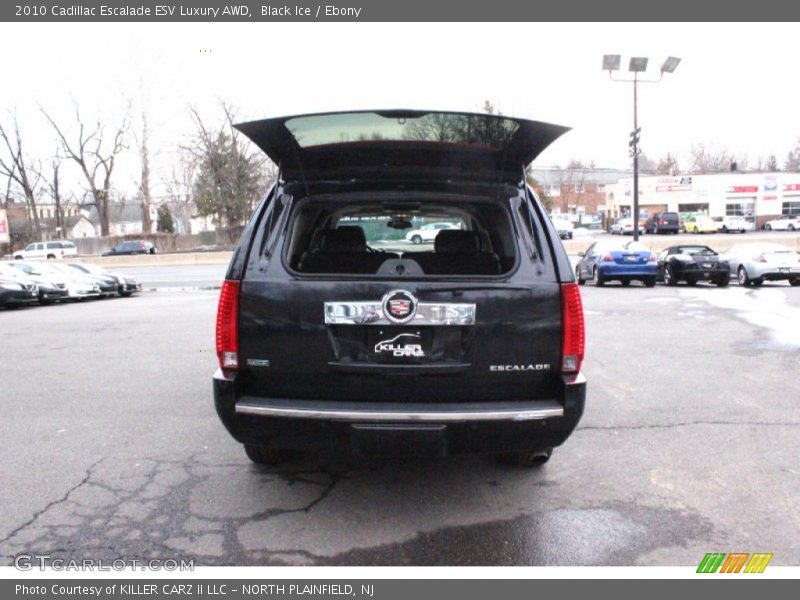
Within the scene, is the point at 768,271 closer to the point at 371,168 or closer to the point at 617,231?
the point at 371,168

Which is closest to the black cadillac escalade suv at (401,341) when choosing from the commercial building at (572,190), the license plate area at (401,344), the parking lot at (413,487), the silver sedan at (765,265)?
the license plate area at (401,344)

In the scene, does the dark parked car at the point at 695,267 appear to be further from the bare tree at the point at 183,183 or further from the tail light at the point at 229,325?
the bare tree at the point at 183,183

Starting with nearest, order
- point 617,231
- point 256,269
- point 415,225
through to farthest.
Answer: point 256,269 → point 415,225 → point 617,231

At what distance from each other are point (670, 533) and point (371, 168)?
265 cm

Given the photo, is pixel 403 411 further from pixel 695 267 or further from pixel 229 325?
pixel 695 267

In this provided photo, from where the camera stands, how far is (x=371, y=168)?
3.84m

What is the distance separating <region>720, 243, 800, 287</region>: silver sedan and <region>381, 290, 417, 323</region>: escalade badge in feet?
61.3

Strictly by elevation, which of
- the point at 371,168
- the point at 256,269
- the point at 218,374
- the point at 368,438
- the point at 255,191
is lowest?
the point at 368,438

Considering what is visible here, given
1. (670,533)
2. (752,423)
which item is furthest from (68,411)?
(752,423)

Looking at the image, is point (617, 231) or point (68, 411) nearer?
point (68, 411)

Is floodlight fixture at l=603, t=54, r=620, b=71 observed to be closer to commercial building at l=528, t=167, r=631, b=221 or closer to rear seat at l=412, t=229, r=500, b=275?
rear seat at l=412, t=229, r=500, b=275

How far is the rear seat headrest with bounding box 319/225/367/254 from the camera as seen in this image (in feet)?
14.7

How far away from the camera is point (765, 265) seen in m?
18.8

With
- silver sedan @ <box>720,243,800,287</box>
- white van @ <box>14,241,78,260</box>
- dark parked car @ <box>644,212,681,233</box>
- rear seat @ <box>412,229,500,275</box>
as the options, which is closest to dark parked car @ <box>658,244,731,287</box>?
silver sedan @ <box>720,243,800,287</box>
